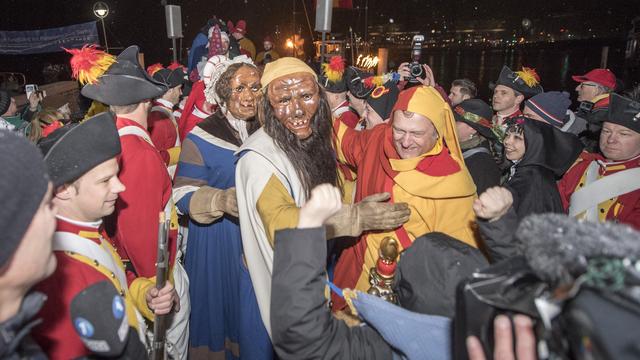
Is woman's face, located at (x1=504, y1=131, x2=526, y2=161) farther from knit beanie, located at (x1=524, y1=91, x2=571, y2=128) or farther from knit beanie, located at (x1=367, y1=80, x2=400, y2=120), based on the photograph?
knit beanie, located at (x1=524, y1=91, x2=571, y2=128)

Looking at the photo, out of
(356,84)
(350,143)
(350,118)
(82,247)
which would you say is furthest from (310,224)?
(350,118)

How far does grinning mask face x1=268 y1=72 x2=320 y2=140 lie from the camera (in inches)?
90.4

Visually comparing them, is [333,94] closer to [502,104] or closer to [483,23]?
[502,104]

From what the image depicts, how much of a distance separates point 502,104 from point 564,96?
760 mm

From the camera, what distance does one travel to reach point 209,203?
2498 millimetres

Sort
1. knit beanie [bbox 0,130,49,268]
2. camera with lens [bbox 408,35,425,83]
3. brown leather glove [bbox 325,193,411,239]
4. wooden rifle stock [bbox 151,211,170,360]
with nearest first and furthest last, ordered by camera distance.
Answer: knit beanie [bbox 0,130,49,268] < wooden rifle stock [bbox 151,211,170,360] < brown leather glove [bbox 325,193,411,239] < camera with lens [bbox 408,35,425,83]

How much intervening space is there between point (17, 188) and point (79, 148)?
75 centimetres

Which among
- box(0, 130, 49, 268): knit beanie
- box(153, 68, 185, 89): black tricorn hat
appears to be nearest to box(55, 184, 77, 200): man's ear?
box(0, 130, 49, 268): knit beanie

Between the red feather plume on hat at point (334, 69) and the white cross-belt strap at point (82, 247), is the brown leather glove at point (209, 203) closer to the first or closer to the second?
the white cross-belt strap at point (82, 247)

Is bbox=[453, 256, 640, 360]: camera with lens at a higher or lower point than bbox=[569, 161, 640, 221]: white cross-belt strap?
higher

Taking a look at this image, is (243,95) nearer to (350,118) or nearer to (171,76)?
(350,118)

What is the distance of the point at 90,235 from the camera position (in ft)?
5.36

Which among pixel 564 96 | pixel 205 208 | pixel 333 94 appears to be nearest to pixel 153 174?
pixel 205 208

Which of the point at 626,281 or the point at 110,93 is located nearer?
the point at 626,281
